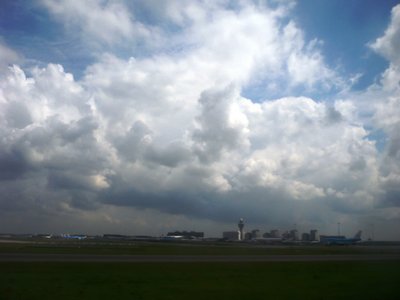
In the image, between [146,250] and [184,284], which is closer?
[184,284]

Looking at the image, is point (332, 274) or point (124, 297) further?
point (332, 274)

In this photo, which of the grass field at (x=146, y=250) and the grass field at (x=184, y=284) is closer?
the grass field at (x=184, y=284)

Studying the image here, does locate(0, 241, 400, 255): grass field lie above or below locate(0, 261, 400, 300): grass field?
below

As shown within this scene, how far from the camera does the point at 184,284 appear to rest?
2986cm

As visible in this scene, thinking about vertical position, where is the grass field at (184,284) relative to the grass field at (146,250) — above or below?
above

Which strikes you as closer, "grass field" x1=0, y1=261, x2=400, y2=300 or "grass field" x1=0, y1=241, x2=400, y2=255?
"grass field" x1=0, y1=261, x2=400, y2=300

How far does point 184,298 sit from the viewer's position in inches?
948

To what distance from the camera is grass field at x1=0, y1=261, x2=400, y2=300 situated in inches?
989

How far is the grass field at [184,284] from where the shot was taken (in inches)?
989

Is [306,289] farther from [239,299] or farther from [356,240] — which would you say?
[356,240]

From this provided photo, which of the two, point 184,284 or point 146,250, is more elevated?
point 184,284

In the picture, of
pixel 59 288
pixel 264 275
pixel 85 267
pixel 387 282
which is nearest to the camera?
pixel 59 288

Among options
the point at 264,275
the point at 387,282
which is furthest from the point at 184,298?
the point at 387,282

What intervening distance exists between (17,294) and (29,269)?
14.3 metres
